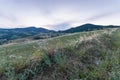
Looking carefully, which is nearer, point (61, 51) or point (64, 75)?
point (64, 75)

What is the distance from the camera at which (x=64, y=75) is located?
18.4 ft

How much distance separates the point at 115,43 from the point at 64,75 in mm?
2881

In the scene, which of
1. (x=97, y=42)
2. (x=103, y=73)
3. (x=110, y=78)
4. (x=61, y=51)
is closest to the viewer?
(x=110, y=78)

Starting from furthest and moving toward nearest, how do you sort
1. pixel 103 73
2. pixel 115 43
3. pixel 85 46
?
1. pixel 115 43
2. pixel 85 46
3. pixel 103 73

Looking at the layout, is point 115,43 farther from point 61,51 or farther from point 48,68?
point 48,68

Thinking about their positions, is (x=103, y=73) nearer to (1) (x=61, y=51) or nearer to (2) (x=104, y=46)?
(1) (x=61, y=51)

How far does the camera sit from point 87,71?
5.77 m

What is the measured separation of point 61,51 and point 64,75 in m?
0.79

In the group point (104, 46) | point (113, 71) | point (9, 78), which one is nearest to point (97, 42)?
point (104, 46)

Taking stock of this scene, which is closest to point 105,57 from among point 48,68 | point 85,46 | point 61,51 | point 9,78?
point 85,46

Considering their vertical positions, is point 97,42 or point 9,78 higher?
point 97,42

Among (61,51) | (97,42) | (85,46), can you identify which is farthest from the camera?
(97,42)

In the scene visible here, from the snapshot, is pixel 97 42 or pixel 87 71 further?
pixel 97 42

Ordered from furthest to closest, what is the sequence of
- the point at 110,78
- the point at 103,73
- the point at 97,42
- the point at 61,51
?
the point at 97,42
the point at 61,51
the point at 103,73
the point at 110,78
